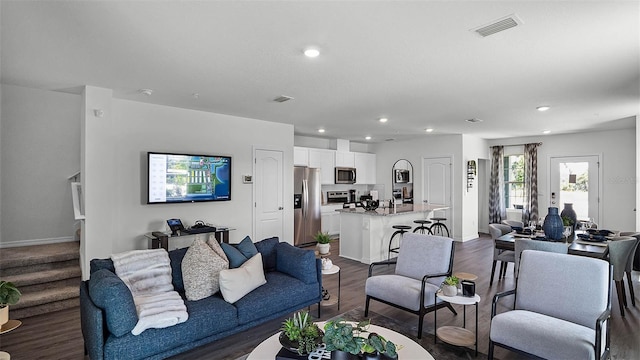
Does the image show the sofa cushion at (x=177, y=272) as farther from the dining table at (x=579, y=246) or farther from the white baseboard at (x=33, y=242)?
the dining table at (x=579, y=246)

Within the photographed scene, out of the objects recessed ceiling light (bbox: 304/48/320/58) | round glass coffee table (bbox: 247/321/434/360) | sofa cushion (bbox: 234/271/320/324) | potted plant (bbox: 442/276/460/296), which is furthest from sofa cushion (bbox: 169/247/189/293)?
potted plant (bbox: 442/276/460/296)

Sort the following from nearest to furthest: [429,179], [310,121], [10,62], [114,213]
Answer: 1. [10,62]
2. [114,213]
3. [310,121]
4. [429,179]

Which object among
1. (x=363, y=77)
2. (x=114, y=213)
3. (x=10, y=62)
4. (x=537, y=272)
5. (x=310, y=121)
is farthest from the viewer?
(x=310, y=121)

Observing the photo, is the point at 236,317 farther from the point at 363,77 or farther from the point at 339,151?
the point at 339,151

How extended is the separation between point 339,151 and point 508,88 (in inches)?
190

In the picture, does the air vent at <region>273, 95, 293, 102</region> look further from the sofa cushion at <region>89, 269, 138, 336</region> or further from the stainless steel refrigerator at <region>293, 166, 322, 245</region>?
the sofa cushion at <region>89, 269, 138, 336</region>

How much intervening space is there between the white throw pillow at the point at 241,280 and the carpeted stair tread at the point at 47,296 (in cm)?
237

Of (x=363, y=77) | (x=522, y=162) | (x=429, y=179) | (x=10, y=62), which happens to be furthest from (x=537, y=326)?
(x=522, y=162)

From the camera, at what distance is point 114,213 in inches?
169

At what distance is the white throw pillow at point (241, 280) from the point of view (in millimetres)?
2850

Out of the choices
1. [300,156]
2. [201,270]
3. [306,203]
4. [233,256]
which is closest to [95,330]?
[201,270]

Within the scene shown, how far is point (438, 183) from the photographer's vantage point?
8.17 m

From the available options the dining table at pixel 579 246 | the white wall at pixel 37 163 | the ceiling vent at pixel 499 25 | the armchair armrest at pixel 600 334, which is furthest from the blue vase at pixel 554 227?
the white wall at pixel 37 163

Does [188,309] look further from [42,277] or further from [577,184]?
[577,184]
